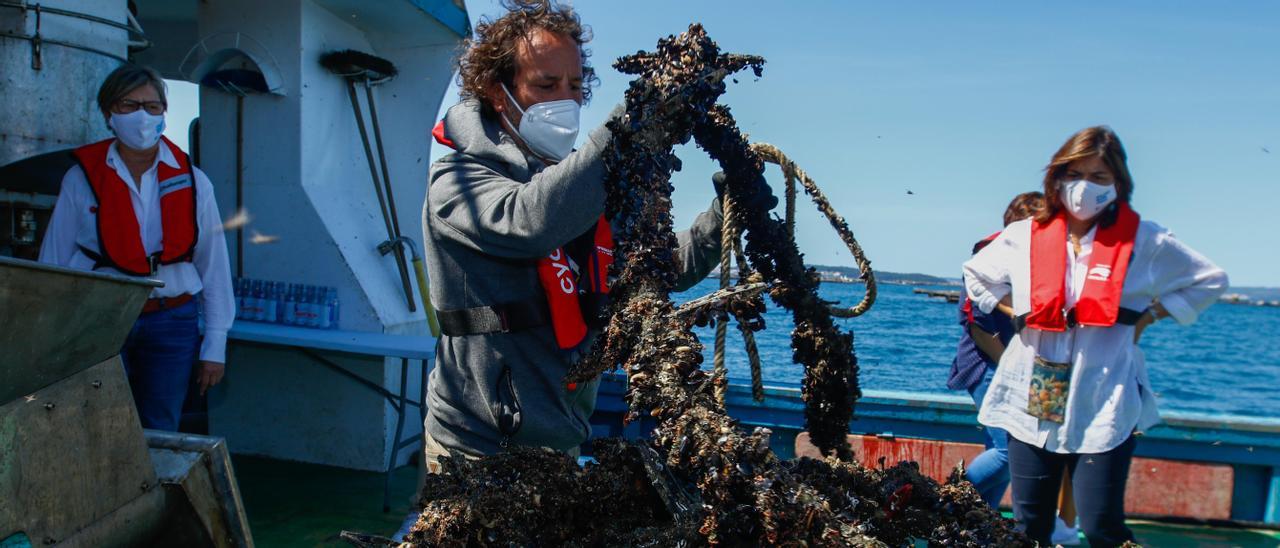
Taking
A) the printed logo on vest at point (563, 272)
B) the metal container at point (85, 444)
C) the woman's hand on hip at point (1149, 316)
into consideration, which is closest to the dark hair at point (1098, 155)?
the woman's hand on hip at point (1149, 316)

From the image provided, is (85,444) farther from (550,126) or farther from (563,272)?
(550,126)

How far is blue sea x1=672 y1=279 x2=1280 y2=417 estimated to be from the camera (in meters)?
20.8

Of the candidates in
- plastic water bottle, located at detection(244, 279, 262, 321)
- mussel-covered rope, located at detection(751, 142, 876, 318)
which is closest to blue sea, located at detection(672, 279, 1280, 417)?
mussel-covered rope, located at detection(751, 142, 876, 318)

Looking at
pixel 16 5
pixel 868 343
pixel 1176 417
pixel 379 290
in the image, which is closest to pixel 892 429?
pixel 1176 417

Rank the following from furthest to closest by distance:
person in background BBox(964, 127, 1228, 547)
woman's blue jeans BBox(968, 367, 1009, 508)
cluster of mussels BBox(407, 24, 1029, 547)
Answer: woman's blue jeans BBox(968, 367, 1009, 508)
person in background BBox(964, 127, 1228, 547)
cluster of mussels BBox(407, 24, 1029, 547)

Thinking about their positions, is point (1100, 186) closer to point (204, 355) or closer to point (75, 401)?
point (75, 401)

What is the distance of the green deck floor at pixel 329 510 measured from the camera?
4.30 meters

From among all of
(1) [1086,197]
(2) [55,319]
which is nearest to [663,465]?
(2) [55,319]

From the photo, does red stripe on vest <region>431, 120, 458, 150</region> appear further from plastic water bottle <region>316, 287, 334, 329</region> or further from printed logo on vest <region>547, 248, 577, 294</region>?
plastic water bottle <region>316, 287, 334, 329</region>

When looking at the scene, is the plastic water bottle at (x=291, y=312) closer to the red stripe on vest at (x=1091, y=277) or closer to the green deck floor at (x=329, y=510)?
the green deck floor at (x=329, y=510)

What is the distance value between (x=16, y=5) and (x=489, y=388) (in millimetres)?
3420

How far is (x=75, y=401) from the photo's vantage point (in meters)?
1.96

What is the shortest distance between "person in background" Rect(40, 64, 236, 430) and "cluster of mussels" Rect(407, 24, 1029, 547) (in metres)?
2.41

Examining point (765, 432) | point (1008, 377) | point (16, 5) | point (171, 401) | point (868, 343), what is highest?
point (16, 5)
